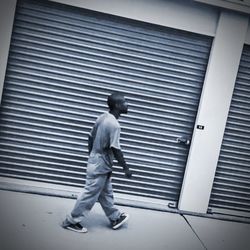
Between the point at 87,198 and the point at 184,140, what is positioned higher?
the point at 184,140

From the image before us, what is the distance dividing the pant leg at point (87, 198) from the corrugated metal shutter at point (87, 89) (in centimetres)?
159

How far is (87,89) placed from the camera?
261 inches

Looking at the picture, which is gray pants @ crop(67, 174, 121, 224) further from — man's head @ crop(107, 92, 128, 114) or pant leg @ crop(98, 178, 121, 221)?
man's head @ crop(107, 92, 128, 114)

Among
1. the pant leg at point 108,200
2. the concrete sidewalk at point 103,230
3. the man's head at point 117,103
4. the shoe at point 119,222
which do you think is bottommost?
the concrete sidewalk at point 103,230

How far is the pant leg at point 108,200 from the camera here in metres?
5.46

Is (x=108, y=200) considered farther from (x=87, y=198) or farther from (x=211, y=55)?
(x=211, y=55)

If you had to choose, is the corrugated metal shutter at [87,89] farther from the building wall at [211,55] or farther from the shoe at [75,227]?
the shoe at [75,227]

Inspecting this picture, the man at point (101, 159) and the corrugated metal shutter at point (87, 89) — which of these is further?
the corrugated metal shutter at point (87, 89)

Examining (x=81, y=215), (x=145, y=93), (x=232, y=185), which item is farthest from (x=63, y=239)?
(x=232, y=185)

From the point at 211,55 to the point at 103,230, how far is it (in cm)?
363

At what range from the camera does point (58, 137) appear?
6688 millimetres

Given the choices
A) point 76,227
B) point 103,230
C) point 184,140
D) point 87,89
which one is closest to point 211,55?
point 184,140

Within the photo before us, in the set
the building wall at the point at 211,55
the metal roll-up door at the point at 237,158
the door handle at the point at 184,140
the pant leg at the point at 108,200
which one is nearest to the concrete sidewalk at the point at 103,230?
the pant leg at the point at 108,200

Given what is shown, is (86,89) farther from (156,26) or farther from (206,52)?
(206,52)
